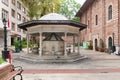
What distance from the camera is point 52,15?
2284 cm

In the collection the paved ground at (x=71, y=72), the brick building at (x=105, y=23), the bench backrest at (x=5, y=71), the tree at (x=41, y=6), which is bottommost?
the paved ground at (x=71, y=72)

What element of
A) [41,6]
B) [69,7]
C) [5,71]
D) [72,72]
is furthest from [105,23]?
[69,7]

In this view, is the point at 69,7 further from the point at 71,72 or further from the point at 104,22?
the point at 71,72

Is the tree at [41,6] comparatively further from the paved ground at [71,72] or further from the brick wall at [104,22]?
the paved ground at [71,72]

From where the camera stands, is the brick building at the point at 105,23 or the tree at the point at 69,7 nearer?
the brick building at the point at 105,23

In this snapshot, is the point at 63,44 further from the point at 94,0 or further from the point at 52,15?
the point at 94,0

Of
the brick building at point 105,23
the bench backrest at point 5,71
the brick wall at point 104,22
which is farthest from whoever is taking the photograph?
the brick wall at point 104,22

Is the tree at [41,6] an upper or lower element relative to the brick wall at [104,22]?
upper

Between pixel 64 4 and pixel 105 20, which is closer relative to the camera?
pixel 105 20

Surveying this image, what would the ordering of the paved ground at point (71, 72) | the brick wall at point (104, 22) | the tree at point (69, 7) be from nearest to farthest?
1. the paved ground at point (71, 72)
2. the brick wall at point (104, 22)
3. the tree at point (69, 7)

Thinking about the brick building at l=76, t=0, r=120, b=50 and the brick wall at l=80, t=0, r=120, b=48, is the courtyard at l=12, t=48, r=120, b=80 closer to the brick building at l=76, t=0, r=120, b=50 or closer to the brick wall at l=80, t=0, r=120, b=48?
the brick building at l=76, t=0, r=120, b=50

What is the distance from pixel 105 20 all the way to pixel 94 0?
22.6 ft

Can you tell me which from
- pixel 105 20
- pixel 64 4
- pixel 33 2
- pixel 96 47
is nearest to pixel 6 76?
pixel 105 20

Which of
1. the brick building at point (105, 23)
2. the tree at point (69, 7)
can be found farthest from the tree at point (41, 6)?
the tree at point (69, 7)
